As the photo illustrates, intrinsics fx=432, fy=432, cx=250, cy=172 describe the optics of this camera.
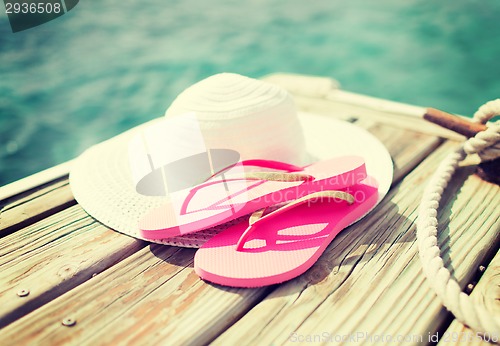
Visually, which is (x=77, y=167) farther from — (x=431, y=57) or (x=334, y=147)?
(x=431, y=57)

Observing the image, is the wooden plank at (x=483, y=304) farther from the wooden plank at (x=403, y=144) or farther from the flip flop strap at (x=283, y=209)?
the wooden plank at (x=403, y=144)

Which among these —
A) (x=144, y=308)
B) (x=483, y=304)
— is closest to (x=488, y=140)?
(x=483, y=304)

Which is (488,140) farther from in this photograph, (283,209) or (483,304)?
(283,209)

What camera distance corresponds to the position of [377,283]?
89 centimetres

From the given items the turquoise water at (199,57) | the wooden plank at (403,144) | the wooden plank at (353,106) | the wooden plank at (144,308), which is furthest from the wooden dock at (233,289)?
the turquoise water at (199,57)

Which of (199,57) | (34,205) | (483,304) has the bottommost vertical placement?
(199,57)

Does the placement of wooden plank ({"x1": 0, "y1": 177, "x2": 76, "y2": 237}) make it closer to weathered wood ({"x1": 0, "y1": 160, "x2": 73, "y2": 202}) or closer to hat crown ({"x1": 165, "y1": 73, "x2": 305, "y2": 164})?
weathered wood ({"x1": 0, "y1": 160, "x2": 73, "y2": 202})

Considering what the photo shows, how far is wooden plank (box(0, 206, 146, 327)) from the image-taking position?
2.92 feet

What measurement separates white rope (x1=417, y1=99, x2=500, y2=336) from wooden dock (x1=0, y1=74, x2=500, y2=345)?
0.03 m

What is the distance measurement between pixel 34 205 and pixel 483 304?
1.15m

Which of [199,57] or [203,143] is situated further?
[199,57]

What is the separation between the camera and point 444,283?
0.83m

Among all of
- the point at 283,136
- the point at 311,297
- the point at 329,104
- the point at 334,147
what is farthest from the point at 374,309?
the point at 329,104

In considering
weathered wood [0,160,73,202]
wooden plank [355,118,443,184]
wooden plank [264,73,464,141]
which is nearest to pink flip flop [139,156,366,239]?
wooden plank [355,118,443,184]
